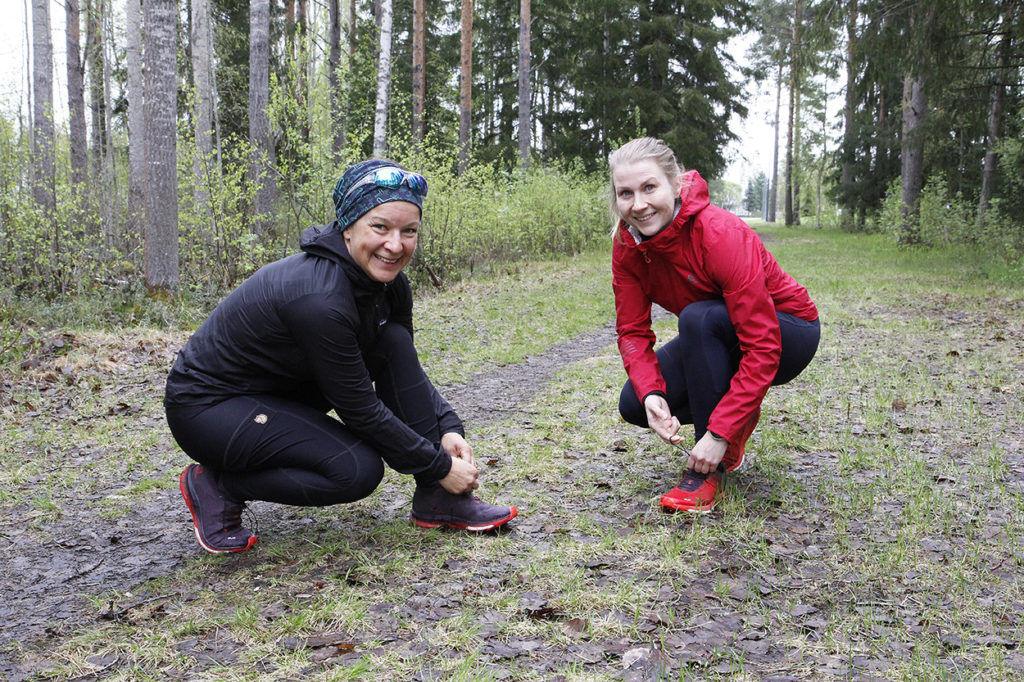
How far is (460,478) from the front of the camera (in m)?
2.76

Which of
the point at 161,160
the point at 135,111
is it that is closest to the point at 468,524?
the point at 161,160

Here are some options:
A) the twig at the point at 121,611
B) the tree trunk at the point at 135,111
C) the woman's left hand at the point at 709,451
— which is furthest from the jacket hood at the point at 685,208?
the tree trunk at the point at 135,111

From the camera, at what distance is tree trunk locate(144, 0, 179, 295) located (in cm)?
780

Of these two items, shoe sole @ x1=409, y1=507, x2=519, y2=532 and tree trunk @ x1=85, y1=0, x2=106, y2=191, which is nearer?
shoe sole @ x1=409, y1=507, x2=519, y2=532

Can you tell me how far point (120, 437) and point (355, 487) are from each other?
2627 mm

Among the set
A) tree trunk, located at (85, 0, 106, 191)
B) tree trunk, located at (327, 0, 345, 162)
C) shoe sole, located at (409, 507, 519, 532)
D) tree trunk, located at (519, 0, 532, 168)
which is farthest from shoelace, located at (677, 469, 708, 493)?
tree trunk, located at (85, 0, 106, 191)

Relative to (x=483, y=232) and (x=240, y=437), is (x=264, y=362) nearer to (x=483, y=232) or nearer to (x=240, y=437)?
(x=240, y=437)

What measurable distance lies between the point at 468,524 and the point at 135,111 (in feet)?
46.9

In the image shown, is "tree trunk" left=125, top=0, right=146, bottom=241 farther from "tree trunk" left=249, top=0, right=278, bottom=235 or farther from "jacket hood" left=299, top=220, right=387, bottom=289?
"jacket hood" left=299, top=220, right=387, bottom=289

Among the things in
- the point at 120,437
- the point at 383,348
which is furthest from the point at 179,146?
the point at 383,348

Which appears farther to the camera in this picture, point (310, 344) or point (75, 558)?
point (75, 558)

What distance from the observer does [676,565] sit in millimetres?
2586

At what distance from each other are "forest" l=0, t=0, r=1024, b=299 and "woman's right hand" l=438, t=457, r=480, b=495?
6.47 m

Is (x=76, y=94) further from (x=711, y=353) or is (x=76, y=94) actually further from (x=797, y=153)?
(x=797, y=153)
